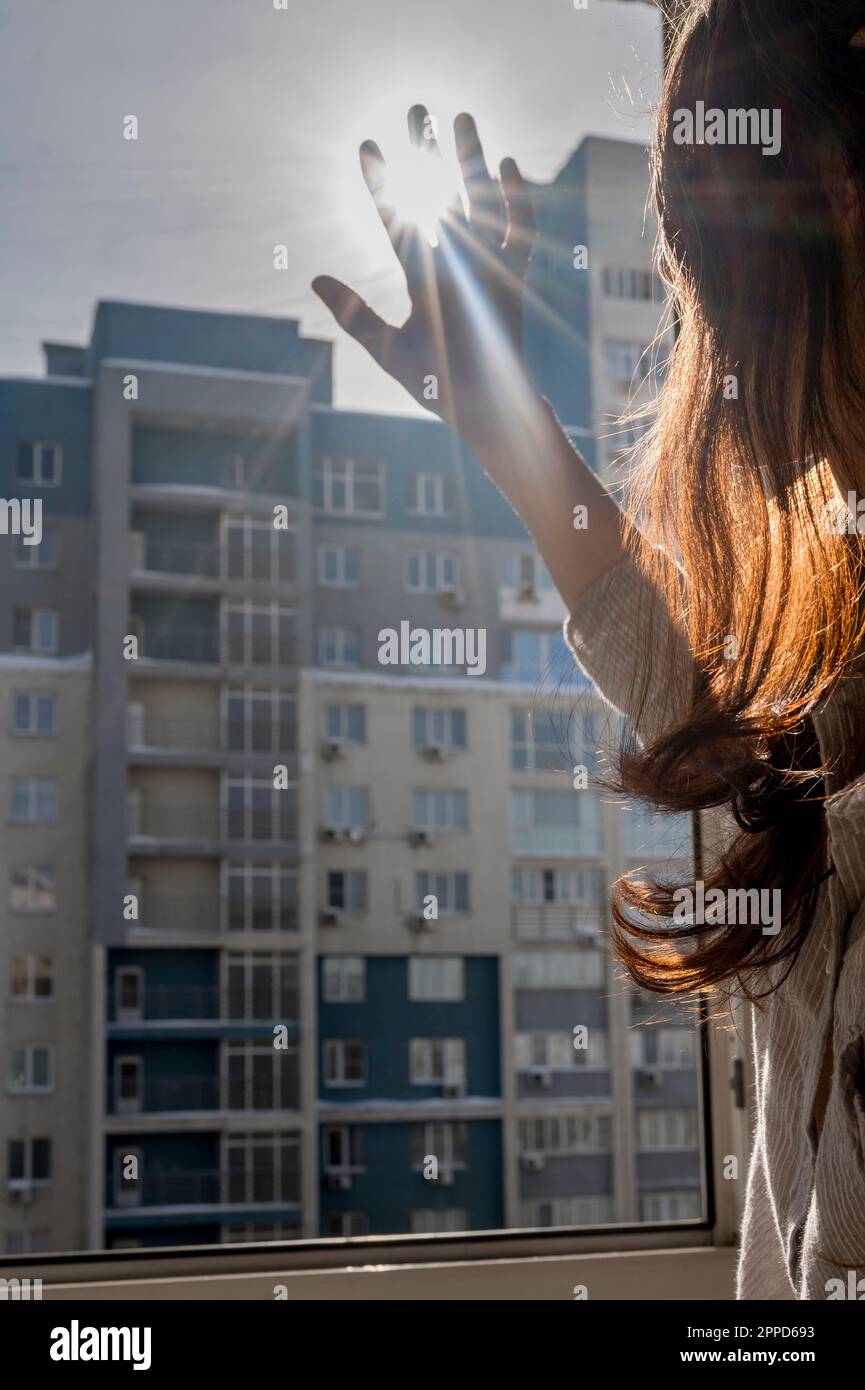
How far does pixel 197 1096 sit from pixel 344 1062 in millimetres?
651

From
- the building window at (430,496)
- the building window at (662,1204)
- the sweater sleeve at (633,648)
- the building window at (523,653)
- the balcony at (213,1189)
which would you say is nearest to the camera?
the sweater sleeve at (633,648)

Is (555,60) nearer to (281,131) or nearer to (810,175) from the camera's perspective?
(281,131)

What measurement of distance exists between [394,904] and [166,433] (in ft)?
6.87

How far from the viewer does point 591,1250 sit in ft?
3.04

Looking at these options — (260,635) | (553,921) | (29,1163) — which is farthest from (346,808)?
(29,1163)

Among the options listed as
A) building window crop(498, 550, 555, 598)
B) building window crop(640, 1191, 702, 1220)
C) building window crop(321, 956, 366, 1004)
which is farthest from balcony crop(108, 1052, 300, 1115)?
building window crop(498, 550, 555, 598)

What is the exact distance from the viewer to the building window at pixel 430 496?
385cm

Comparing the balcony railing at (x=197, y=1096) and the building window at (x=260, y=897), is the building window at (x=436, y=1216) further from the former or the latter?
the building window at (x=260, y=897)

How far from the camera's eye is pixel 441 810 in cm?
457

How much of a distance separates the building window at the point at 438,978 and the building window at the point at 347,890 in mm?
335

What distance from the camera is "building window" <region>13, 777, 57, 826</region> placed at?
4152 millimetres

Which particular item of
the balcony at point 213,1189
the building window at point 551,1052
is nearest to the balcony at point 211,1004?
the balcony at point 213,1189

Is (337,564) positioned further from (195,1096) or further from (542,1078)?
(195,1096)

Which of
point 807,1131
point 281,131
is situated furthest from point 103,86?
point 807,1131
